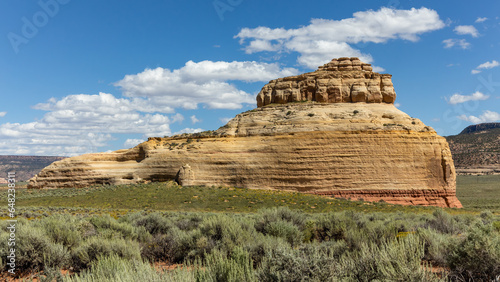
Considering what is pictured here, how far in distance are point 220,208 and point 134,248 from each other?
75.0 ft

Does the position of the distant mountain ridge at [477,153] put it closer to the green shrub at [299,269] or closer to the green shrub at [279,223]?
the green shrub at [279,223]

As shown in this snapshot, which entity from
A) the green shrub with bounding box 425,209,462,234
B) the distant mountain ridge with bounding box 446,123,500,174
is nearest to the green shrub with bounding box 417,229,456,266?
the green shrub with bounding box 425,209,462,234

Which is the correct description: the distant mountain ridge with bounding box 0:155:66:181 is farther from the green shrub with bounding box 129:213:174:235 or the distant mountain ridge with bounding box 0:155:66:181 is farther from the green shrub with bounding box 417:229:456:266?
the green shrub with bounding box 417:229:456:266

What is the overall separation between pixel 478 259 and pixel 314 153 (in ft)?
104

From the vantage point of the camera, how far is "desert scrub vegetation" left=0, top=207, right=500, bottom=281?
17.1 ft

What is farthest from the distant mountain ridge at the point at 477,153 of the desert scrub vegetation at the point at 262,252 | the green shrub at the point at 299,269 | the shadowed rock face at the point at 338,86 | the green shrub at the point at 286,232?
the green shrub at the point at 299,269

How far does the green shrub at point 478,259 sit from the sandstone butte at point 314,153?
30.3m

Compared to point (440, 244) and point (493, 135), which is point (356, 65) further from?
point (493, 135)

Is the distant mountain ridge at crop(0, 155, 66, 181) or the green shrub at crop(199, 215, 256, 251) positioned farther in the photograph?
the distant mountain ridge at crop(0, 155, 66, 181)

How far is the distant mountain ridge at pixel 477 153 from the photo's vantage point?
287 ft

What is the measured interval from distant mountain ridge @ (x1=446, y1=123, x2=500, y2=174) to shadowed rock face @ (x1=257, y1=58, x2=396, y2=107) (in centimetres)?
5766

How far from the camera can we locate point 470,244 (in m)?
6.71

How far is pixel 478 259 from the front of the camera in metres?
6.55

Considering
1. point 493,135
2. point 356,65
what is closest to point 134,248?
point 356,65
